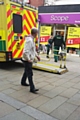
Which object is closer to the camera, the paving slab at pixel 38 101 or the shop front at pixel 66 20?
the paving slab at pixel 38 101

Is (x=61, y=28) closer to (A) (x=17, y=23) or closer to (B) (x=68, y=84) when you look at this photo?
(A) (x=17, y=23)

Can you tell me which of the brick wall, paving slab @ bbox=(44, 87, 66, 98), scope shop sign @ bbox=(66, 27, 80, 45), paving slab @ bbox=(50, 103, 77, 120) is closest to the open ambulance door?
paving slab @ bbox=(44, 87, 66, 98)

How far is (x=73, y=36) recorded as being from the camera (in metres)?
12.7

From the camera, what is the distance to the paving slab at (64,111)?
3.34m

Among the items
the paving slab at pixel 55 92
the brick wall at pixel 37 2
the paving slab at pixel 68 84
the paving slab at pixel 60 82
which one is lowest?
the paving slab at pixel 55 92

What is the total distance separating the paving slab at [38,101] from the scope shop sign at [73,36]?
29.8ft

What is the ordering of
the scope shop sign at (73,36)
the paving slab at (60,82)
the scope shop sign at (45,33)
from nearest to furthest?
the paving slab at (60,82) < the scope shop sign at (73,36) < the scope shop sign at (45,33)

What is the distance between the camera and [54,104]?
3.87 meters

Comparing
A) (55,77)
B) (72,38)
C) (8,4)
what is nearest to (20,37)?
(8,4)

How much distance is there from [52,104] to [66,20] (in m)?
10.3

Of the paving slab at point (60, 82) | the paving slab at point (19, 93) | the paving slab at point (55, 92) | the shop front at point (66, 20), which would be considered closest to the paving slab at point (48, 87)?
the paving slab at point (55, 92)

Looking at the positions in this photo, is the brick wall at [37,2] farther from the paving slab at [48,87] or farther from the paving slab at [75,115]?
the paving slab at [75,115]

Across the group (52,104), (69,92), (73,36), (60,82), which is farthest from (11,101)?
(73,36)

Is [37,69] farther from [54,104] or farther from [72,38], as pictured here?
[72,38]
